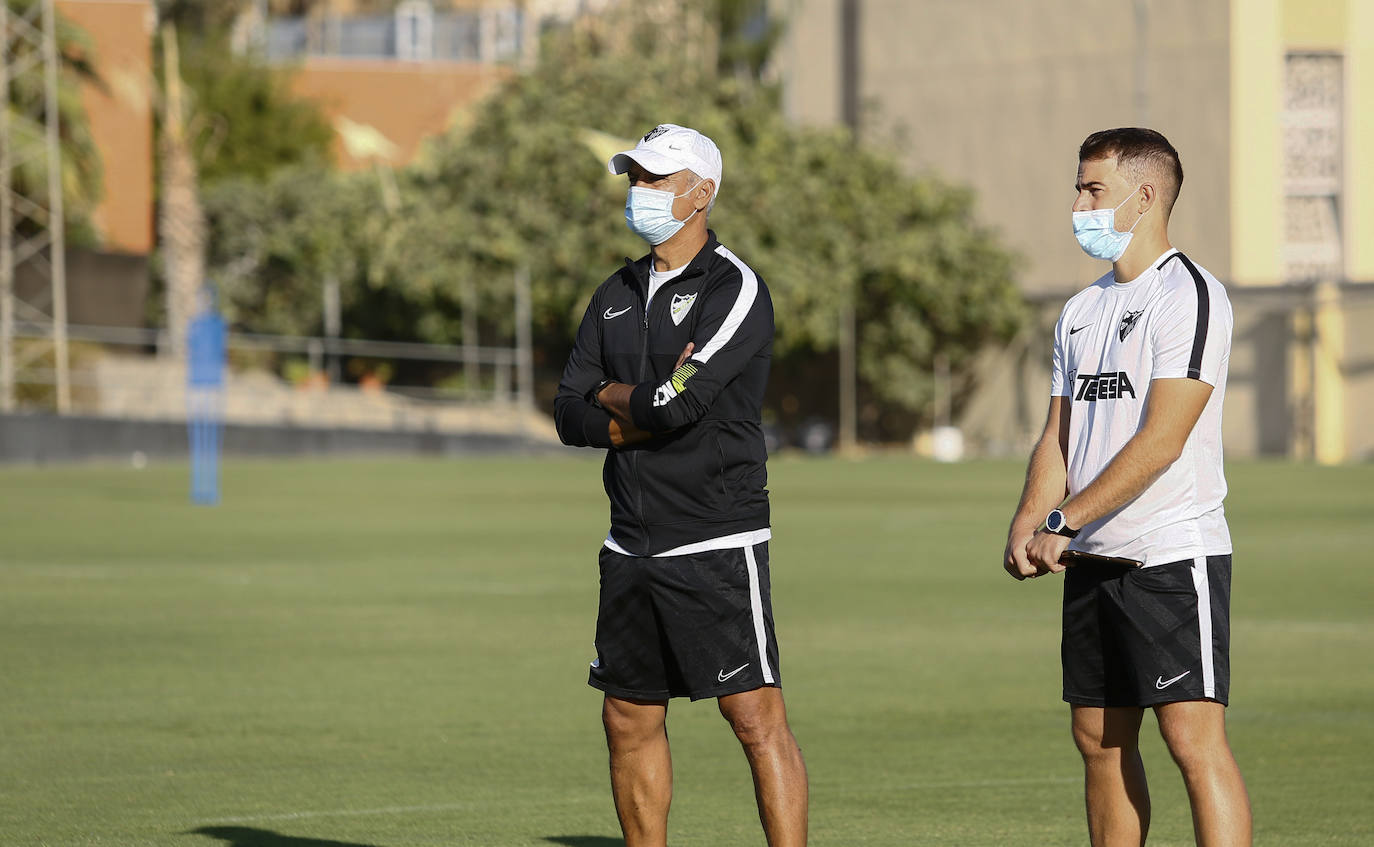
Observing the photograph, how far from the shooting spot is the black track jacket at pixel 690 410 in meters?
5.48

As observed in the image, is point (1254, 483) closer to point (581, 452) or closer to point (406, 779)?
point (581, 452)

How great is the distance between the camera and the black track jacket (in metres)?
5.48

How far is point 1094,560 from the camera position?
531cm

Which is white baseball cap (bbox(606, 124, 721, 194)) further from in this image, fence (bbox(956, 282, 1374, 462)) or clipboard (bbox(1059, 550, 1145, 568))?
fence (bbox(956, 282, 1374, 462))

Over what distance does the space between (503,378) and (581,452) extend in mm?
3501

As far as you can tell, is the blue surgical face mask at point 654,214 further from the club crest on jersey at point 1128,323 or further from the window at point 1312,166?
the window at point 1312,166

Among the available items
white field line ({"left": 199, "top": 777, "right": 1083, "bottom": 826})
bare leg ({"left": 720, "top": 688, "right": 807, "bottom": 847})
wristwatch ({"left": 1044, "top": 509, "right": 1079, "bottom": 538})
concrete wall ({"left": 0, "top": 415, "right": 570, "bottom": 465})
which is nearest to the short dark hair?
wristwatch ({"left": 1044, "top": 509, "right": 1079, "bottom": 538})

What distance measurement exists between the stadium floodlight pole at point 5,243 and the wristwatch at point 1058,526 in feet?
109

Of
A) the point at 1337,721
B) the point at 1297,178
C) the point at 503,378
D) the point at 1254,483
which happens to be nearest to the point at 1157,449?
the point at 1337,721

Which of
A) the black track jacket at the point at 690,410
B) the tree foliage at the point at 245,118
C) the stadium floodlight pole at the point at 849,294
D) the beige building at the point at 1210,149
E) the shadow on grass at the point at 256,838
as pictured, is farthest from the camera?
the tree foliage at the point at 245,118

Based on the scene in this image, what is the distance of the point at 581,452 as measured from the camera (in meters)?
42.3

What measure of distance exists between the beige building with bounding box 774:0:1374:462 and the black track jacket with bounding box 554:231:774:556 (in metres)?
40.1

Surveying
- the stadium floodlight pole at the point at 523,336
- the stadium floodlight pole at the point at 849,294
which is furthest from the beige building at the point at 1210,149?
the stadium floodlight pole at the point at 523,336

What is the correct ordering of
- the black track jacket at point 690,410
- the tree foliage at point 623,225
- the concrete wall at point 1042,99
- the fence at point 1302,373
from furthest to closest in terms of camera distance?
the concrete wall at point 1042,99, the fence at point 1302,373, the tree foliage at point 623,225, the black track jacket at point 690,410
